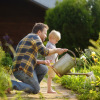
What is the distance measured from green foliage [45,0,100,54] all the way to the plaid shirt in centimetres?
431

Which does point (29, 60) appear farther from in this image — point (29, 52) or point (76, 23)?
point (76, 23)

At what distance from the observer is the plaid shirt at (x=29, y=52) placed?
3.82 meters

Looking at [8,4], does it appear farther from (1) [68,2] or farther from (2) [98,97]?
(2) [98,97]

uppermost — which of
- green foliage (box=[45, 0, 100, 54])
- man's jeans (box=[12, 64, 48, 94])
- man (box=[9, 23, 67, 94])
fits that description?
green foliage (box=[45, 0, 100, 54])

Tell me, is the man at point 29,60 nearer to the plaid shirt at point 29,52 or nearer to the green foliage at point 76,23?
the plaid shirt at point 29,52

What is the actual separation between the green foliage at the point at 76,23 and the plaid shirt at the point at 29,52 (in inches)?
170

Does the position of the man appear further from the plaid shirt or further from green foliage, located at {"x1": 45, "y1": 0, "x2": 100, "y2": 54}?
green foliage, located at {"x1": 45, "y1": 0, "x2": 100, "y2": 54}

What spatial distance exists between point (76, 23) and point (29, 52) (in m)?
4.58

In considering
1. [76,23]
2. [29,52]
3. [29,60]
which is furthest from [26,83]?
[76,23]

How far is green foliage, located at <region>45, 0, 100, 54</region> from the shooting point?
8.23 meters

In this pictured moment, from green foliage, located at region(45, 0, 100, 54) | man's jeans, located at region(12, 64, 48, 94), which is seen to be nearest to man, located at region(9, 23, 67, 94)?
man's jeans, located at region(12, 64, 48, 94)

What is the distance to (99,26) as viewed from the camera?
8.38m

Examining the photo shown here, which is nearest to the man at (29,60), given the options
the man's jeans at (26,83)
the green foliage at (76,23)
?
the man's jeans at (26,83)

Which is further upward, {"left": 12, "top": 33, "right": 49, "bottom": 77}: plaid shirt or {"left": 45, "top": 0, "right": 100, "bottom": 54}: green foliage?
{"left": 45, "top": 0, "right": 100, "bottom": 54}: green foliage
